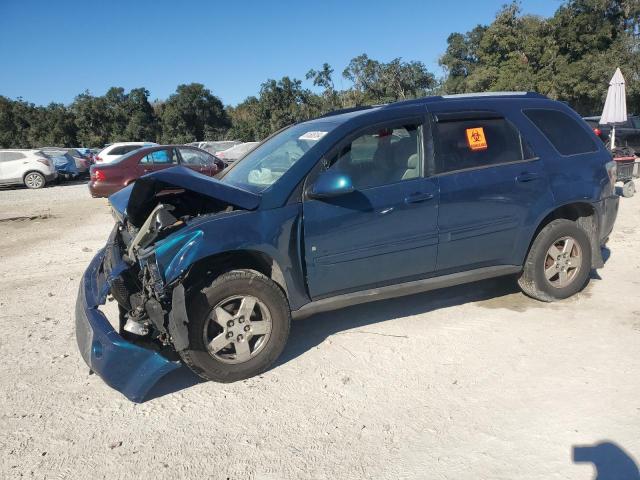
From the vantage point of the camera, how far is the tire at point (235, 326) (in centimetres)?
324

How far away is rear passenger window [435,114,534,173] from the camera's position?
400cm

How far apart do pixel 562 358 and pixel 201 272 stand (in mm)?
2654

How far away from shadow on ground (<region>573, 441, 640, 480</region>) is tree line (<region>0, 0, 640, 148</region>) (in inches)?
1232

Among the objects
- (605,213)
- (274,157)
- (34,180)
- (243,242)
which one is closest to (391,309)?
(274,157)

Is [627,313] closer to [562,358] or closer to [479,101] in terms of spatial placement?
[562,358]

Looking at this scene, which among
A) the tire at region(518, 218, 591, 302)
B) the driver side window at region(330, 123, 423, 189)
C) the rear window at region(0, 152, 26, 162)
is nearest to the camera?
the driver side window at region(330, 123, 423, 189)

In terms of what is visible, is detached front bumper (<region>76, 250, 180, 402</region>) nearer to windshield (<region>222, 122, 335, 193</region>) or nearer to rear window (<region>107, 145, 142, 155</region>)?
windshield (<region>222, 122, 335, 193</region>)

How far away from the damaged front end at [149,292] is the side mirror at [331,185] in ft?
1.47

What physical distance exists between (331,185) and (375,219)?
467mm

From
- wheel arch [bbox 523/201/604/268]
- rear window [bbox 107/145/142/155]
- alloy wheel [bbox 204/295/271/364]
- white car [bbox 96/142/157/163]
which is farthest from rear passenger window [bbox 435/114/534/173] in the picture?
rear window [bbox 107/145/142/155]

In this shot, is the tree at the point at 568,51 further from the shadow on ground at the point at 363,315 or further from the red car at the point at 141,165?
the shadow on ground at the point at 363,315

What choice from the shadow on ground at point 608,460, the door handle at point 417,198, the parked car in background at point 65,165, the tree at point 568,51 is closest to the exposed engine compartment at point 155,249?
the door handle at point 417,198

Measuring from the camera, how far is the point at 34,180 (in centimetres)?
1875

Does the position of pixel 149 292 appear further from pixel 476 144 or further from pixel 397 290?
pixel 476 144
